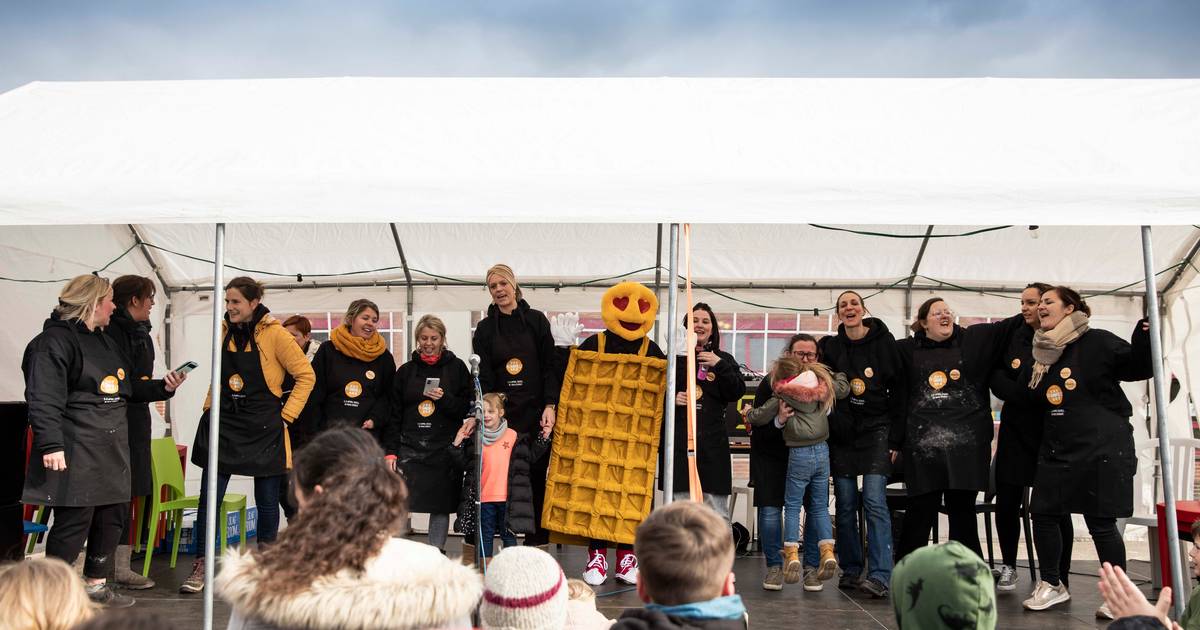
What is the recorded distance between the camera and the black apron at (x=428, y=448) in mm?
5062

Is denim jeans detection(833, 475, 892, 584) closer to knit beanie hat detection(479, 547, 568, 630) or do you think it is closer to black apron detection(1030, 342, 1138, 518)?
black apron detection(1030, 342, 1138, 518)

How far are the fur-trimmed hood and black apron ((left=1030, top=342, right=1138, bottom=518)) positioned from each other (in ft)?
11.0

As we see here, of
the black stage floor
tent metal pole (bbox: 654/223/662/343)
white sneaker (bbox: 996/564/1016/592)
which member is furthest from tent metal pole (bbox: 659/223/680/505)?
tent metal pole (bbox: 654/223/662/343)

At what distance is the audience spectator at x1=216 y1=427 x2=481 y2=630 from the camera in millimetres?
1753

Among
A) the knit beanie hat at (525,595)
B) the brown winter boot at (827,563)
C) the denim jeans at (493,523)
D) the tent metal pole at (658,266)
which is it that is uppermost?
the tent metal pole at (658,266)

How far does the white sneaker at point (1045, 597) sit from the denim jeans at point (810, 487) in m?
0.93

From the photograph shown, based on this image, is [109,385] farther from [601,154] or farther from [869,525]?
[869,525]

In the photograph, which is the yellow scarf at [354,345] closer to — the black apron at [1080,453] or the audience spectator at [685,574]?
the black apron at [1080,453]

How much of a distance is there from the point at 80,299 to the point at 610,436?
95.2 inches

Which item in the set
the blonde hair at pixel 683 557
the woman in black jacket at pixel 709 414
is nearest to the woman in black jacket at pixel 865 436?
the woman in black jacket at pixel 709 414

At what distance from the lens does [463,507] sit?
16.3 feet

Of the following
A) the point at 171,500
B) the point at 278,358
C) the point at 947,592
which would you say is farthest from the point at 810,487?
the point at 171,500

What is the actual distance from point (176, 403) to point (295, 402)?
2.24 metres

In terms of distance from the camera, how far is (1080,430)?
4367mm
